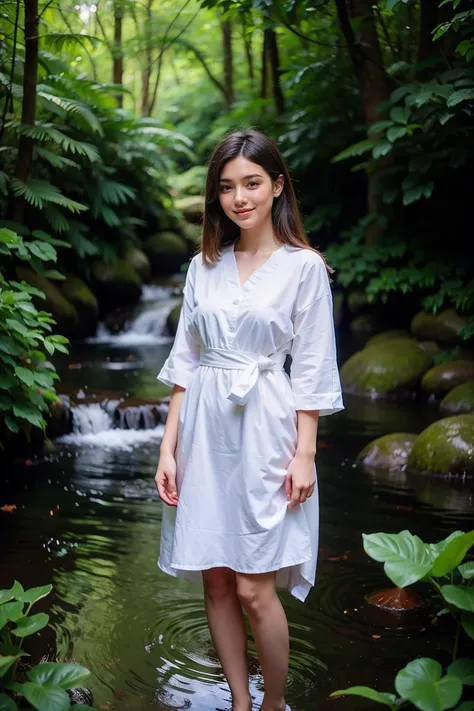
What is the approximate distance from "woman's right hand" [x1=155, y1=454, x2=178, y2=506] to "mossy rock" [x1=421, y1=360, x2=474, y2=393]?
6.92 m

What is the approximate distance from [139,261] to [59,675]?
1250 centimetres

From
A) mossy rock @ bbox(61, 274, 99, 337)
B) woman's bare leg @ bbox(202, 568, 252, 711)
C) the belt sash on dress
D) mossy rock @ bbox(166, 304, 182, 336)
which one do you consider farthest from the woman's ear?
mossy rock @ bbox(166, 304, 182, 336)

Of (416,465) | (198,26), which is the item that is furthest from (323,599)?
(198,26)

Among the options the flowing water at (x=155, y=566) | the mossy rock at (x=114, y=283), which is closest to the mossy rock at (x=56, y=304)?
the mossy rock at (x=114, y=283)

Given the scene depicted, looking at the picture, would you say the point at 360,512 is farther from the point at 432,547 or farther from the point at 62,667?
the point at 62,667

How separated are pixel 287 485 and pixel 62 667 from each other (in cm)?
84

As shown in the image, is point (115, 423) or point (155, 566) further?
point (115, 423)

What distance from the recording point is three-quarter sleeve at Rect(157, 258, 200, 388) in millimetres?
2838

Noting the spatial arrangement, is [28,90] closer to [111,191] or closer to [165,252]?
[111,191]

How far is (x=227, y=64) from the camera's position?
733 inches

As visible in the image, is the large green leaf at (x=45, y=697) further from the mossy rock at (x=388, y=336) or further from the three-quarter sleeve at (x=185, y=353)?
the mossy rock at (x=388, y=336)

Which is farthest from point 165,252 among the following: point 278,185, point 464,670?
point 464,670

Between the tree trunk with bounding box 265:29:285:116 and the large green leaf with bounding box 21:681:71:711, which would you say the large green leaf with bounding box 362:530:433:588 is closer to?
the large green leaf with bounding box 21:681:71:711

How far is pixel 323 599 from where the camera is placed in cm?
416
